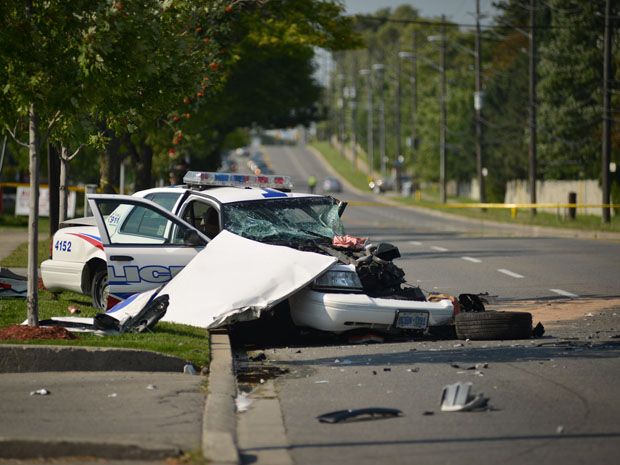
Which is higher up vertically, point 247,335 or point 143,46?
point 143,46

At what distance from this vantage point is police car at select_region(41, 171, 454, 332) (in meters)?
13.2

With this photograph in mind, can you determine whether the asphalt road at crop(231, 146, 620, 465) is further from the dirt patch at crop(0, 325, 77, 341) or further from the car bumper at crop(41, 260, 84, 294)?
the car bumper at crop(41, 260, 84, 294)

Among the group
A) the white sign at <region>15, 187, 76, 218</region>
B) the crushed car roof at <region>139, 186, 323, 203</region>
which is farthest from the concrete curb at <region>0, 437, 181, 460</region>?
the white sign at <region>15, 187, 76, 218</region>

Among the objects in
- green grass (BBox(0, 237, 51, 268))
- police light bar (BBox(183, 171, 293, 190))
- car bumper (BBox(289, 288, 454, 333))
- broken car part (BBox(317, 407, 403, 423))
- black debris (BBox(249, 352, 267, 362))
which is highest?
police light bar (BBox(183, 171, 293, 190))

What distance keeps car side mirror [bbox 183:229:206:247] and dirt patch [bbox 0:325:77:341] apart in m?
3.20

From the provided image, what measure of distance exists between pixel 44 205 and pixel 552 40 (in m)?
35.0

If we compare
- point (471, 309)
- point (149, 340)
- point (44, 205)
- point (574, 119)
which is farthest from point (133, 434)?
point (574, 119)

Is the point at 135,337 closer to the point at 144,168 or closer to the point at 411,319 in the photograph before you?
the point at 411,319

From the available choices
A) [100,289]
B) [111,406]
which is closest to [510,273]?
[100,289]

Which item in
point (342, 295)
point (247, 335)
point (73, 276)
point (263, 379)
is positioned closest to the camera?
point (263, 379)

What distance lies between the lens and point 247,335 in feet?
46.4

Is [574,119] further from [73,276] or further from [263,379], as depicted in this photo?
[263,379]

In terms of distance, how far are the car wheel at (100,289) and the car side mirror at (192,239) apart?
116 cm

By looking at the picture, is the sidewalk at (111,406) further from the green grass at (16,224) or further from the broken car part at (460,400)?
the green grass at (16,224)
